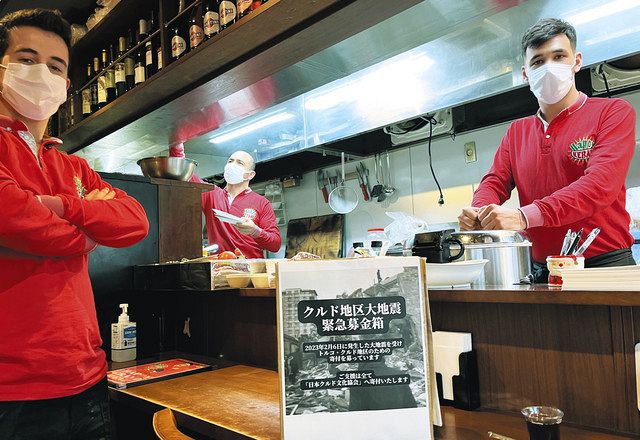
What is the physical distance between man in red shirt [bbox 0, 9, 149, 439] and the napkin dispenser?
0.94 metres

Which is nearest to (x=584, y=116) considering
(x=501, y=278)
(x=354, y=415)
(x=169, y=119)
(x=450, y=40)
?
(x=450, y=40)

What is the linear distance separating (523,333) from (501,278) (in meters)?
0.35

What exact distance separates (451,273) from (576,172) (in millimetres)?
1138

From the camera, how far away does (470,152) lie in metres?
3.74

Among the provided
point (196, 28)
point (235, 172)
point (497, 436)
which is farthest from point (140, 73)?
point (497, 436)

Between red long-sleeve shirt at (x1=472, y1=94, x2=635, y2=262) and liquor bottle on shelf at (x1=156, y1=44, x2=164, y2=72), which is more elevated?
liquor bottle on shelf at (x1=156, y1=44, x2=164, y2=72)

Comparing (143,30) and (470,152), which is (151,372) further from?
(470,152)

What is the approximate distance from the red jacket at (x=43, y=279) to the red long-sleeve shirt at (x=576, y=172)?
58.3 inches

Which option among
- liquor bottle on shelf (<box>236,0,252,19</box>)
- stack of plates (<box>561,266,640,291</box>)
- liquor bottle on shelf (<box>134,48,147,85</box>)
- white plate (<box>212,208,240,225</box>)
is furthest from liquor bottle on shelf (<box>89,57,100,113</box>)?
stack of plates (<box>561,266,640,291</box>)

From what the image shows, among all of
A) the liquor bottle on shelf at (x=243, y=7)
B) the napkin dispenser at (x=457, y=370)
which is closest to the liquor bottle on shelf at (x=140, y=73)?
the liquor bottle on shelf at (x=243, y=7)

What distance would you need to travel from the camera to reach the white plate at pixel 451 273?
121cm

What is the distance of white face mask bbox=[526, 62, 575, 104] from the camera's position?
196 cm

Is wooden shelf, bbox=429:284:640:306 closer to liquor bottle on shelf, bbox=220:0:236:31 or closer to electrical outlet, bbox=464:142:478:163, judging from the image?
liquor bottle on shelf, bbox=220:0:236:31

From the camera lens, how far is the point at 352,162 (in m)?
4.56
